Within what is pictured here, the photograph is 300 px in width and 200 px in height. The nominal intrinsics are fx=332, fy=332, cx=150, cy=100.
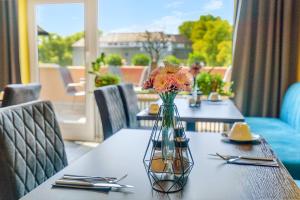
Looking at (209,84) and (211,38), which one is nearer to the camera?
(209,84)

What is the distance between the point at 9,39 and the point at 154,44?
79.0 inches

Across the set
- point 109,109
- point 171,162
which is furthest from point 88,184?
point 109,109

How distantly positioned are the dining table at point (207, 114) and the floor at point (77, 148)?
1423 mm

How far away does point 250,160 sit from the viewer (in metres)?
1.42

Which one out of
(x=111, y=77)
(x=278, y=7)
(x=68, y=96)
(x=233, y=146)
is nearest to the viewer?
(x=233, y=146)

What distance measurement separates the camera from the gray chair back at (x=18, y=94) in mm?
2926

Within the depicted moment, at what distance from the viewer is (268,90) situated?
3.91 m

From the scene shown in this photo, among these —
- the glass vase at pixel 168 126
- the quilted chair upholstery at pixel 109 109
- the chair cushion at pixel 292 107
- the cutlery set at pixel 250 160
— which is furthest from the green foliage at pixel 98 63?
the glass vase at pixel 168 126

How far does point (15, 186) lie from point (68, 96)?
3.66m

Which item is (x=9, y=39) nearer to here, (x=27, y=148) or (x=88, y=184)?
(x=27, y=148)

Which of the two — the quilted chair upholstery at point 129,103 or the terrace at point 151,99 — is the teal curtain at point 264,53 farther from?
the quilted chair upholstery at point 129,103

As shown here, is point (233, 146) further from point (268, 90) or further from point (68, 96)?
point (68, 96)

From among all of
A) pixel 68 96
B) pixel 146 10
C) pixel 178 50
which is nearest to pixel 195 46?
pixel 178 50

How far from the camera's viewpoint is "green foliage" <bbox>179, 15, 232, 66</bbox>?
4.30m
